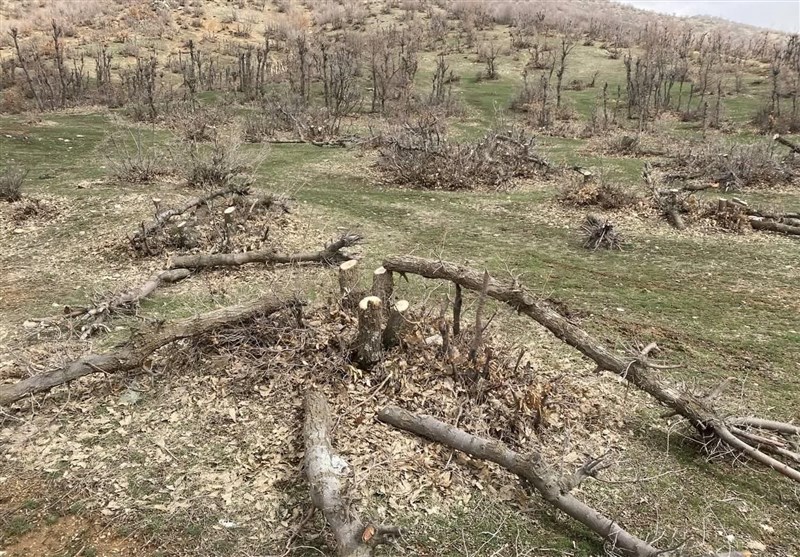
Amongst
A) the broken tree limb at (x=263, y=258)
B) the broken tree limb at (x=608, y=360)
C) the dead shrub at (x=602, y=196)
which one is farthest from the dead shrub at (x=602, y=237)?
the broken tree limb at (x=608, y=360)

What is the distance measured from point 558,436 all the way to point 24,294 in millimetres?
5918

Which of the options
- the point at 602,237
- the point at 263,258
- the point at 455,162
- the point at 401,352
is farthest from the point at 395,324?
the point at 455,162

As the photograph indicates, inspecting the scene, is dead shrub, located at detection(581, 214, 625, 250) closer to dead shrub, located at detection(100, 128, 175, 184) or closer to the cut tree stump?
the cut tree stump

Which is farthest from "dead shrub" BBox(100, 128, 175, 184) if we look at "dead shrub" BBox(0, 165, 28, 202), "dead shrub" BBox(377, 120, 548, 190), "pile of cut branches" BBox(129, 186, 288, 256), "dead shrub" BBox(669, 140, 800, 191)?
"dead shrub" BBox(669, 140, 800, 191)

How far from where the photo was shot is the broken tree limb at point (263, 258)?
6965 millimetres

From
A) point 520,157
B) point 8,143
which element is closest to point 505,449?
point 520,157

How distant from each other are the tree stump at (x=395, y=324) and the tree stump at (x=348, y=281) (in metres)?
0.58

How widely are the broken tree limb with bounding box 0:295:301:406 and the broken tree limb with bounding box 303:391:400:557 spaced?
1127 mm

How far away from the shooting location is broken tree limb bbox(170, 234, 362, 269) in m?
6.96

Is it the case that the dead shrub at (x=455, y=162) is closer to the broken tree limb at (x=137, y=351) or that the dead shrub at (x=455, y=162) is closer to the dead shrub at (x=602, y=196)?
the dead shrub at (x=602, y=196)

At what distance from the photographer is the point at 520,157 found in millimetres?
12305

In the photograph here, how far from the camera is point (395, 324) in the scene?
4.59m

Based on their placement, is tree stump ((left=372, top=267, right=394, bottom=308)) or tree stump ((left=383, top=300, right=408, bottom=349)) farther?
tree stump ((left=372, top=267, right=394, bottom=308))

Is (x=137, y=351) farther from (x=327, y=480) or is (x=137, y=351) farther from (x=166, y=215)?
(x=166, y=215)
